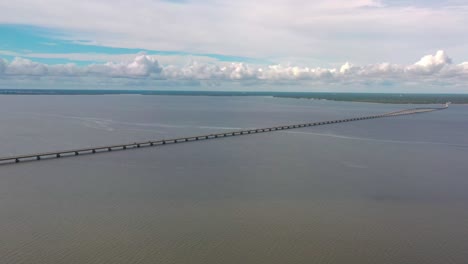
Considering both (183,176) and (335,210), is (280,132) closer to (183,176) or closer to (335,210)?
(183,176)

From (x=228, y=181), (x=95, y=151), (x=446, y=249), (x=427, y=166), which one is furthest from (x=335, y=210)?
(x=95, y=151)

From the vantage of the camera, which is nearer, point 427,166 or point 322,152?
point 427,166

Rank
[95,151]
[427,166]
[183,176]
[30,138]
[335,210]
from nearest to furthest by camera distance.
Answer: [335,210] → [183,176] → [427,166] → [95,151] → [30,138]

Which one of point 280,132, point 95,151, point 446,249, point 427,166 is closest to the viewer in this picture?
point 446,249

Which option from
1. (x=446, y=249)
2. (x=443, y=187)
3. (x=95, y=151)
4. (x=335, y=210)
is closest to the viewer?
(x=446, y=249)

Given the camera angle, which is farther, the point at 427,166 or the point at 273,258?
the point at 427,166

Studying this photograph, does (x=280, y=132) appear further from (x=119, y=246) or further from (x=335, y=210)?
(x=119, y=246)

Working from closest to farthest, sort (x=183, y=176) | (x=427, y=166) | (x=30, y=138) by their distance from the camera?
(x=183, y=176) → (x=427, y=166) → (x=30, y=138)

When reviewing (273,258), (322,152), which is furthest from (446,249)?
(322,152)

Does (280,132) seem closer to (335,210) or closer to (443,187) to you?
(443,187)
